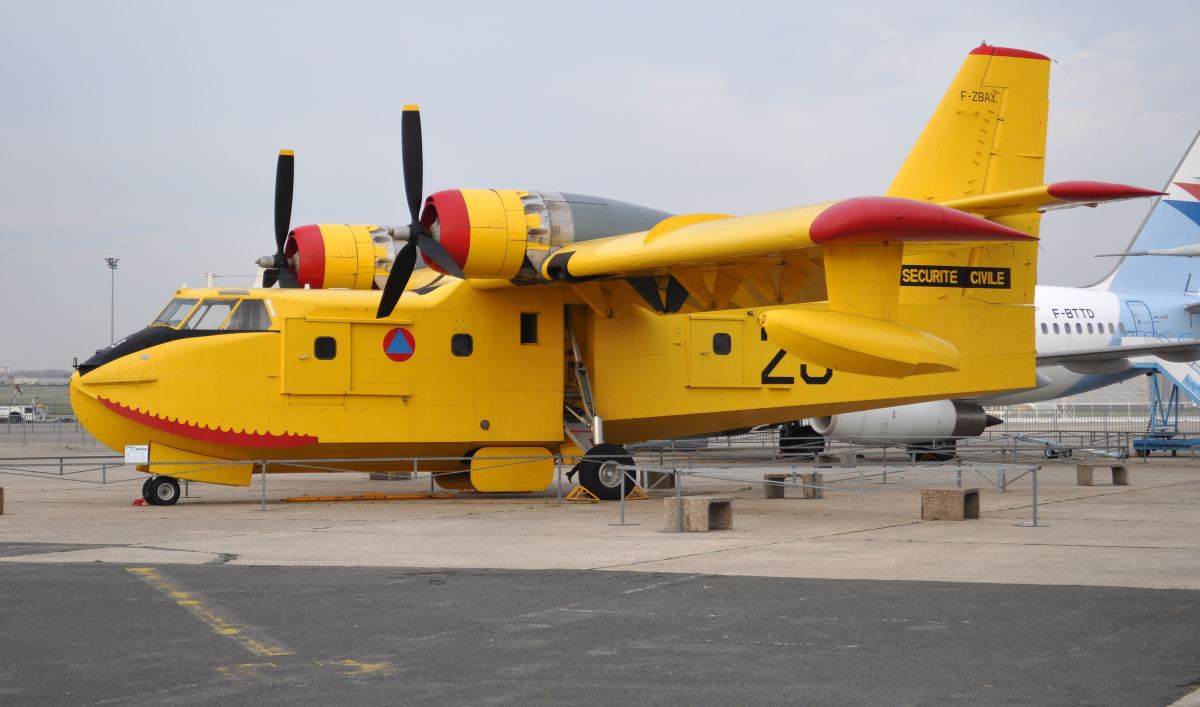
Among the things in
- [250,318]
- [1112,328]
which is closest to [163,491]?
[250,318]

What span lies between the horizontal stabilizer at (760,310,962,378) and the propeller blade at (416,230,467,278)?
5.18m

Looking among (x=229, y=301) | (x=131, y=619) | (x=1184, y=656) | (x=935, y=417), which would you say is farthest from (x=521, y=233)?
(x=935, y=417)

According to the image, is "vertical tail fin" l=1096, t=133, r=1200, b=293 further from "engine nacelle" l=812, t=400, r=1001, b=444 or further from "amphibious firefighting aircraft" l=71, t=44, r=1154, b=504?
"amphibious firefighting aircraft" l=71, t=44, r=1154, b=504

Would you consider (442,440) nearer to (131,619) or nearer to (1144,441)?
(131,619)

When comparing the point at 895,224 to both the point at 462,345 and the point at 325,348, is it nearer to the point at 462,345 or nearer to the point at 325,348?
the point at 462,345

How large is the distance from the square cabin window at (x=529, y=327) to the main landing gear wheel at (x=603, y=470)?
2.02m

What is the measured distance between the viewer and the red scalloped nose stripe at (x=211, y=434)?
57.2ft

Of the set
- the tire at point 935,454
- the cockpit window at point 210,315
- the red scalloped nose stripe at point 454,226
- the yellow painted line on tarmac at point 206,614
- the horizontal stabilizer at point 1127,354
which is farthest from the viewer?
the tire at point 935,454

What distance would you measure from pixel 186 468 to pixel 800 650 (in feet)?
42.9

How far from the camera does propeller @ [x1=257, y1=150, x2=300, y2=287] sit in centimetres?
2088

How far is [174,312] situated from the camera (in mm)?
18188

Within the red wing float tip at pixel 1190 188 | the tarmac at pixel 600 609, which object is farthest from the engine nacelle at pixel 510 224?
the red wing float tip at pixel 1190 188

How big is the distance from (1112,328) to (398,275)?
75.2 feet

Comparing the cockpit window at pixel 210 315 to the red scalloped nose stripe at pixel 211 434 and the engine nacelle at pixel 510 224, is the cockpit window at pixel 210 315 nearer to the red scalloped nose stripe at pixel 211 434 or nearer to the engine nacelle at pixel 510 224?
the red scalloped nose stripe at pixel 211 434
